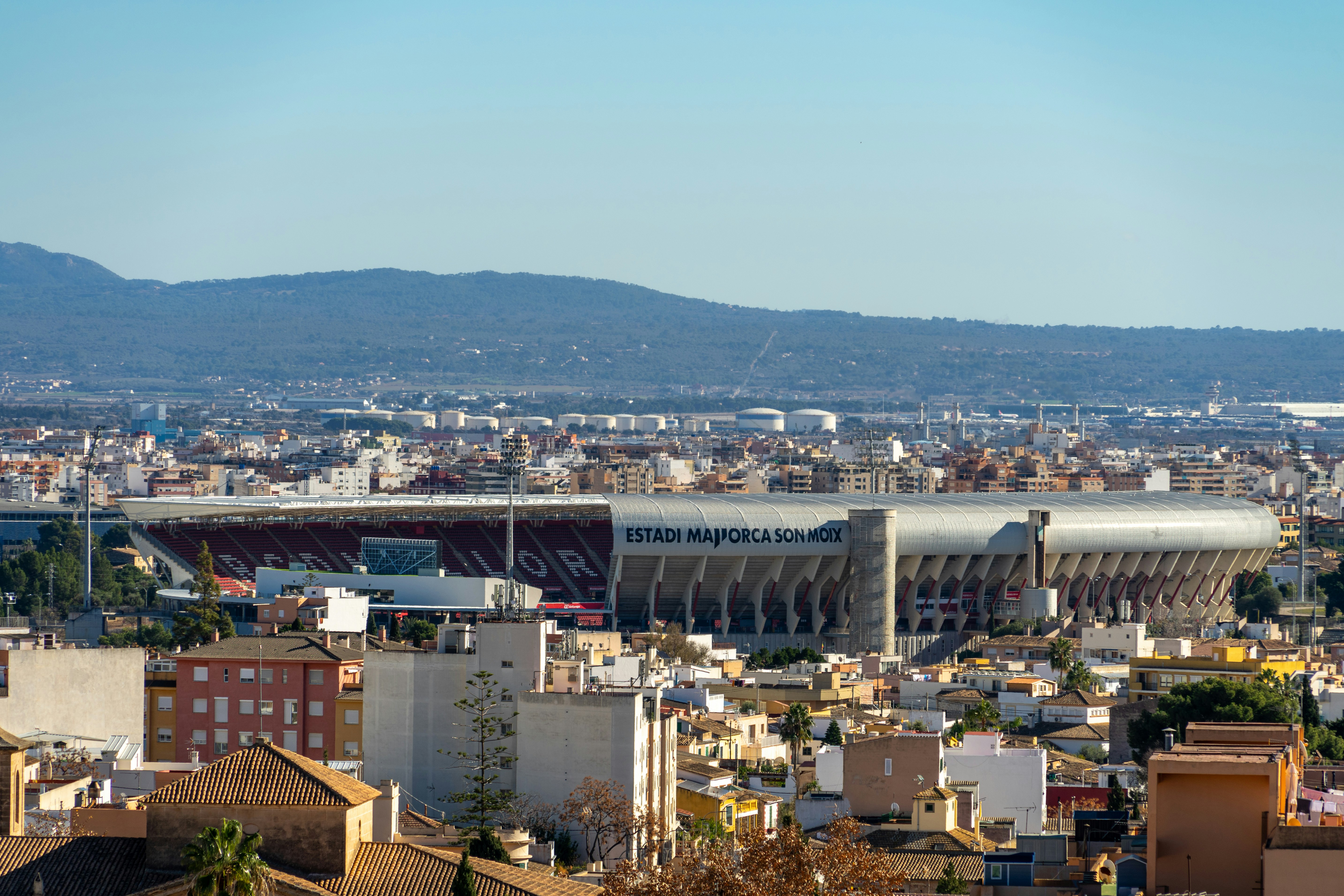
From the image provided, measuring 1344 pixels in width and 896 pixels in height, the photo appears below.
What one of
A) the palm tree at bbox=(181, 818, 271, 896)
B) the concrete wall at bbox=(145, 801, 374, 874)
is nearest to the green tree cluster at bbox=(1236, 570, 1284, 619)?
the concrete wall at bbox=(145, 801, 374, 874)

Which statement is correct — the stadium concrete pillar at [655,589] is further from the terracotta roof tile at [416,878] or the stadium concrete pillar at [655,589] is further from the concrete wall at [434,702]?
the terracotta roof tile at [416,878]

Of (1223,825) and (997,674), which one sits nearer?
(1223,825)

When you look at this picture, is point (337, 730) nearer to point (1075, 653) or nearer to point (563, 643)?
point (563, 643)

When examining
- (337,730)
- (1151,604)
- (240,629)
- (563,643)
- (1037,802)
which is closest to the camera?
(1037,802)

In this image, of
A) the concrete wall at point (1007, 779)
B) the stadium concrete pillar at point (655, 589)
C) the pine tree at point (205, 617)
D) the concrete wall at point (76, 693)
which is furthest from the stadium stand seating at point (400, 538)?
the concrete wall at point (1007, 779)

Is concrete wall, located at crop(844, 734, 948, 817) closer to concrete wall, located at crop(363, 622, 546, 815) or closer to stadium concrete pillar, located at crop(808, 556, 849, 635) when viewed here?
concrete wall, located at crop(363, 622, 546, 815)

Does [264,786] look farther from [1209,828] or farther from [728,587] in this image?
[728,587]

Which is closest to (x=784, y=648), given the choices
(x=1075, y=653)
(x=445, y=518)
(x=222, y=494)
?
(x=1075, y=653)

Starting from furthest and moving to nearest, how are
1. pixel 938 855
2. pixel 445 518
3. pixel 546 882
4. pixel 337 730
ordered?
pixel 445 518, pixel 337 730, pixel 938 855, pixel 546 882
